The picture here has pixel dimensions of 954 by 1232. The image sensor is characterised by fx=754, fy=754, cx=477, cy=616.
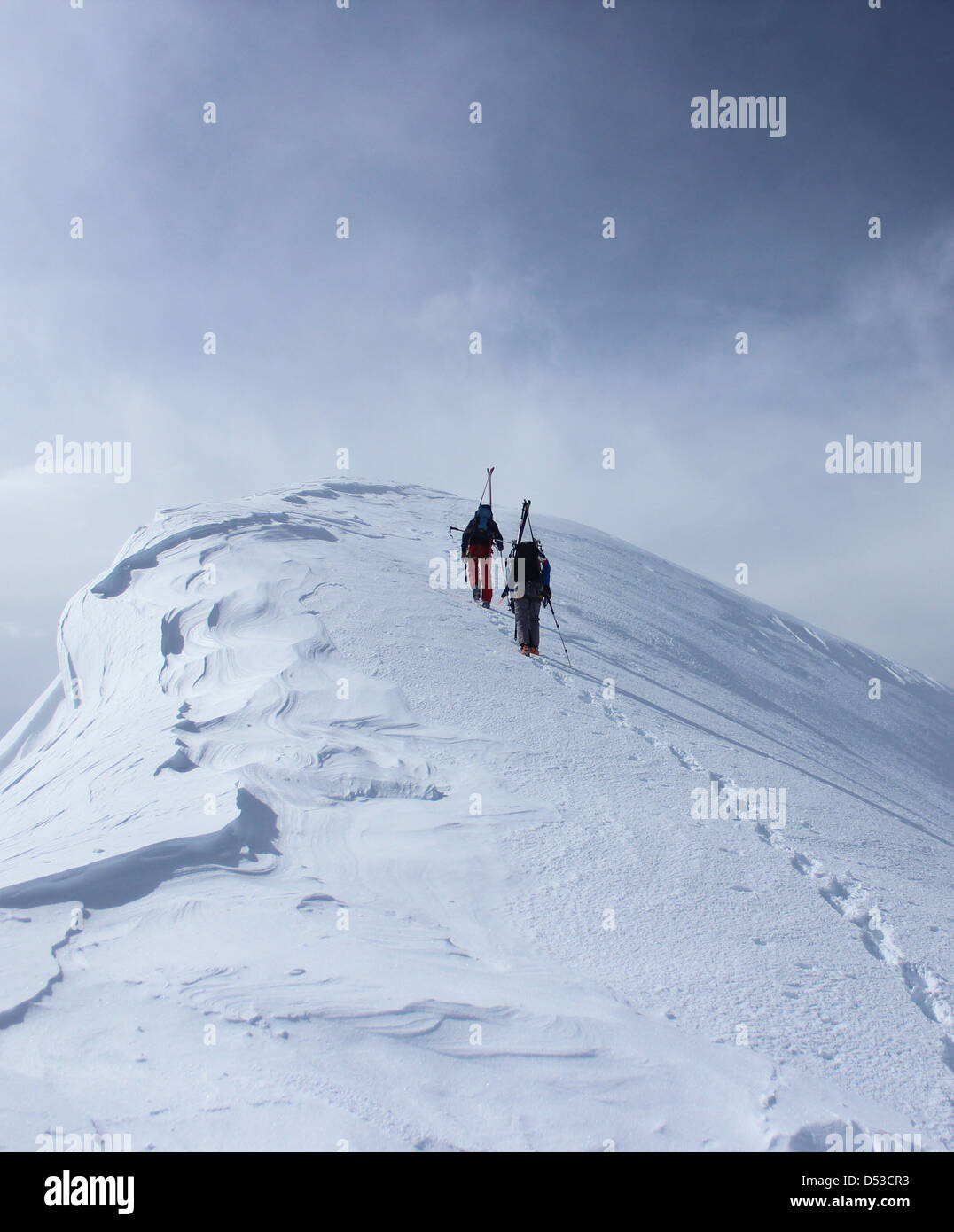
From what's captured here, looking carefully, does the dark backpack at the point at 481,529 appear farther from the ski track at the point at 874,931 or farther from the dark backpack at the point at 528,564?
the ski track at the point at 874,931

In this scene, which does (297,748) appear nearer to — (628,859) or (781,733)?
(628,859)

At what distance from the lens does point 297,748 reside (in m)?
6.75

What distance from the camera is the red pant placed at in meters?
13.2

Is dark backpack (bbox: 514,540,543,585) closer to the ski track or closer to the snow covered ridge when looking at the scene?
the snow covered ridge

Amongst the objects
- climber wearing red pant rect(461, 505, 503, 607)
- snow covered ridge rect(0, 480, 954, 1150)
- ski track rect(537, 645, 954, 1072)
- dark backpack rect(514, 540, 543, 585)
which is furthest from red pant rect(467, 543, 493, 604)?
ski track rect(537, 645, 954, 1072)

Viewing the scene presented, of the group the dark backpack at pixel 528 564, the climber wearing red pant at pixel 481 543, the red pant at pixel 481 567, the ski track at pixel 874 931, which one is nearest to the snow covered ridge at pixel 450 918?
the ski track at pixel 874 931

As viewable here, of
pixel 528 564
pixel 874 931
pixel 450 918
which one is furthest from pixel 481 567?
pixel 874 931

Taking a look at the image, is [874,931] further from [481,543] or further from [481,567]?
[481,567]

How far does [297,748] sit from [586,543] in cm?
1769

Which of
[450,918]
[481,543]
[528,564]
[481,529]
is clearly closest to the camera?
[450,918]

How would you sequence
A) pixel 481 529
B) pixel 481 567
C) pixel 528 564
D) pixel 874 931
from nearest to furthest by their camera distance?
pixel 874 931, pixel 528 564, pixel 481 529, pixel 481 567

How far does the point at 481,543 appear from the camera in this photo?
43.1 ft

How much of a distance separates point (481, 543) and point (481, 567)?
95cm

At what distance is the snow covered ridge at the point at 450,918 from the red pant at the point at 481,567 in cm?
294
